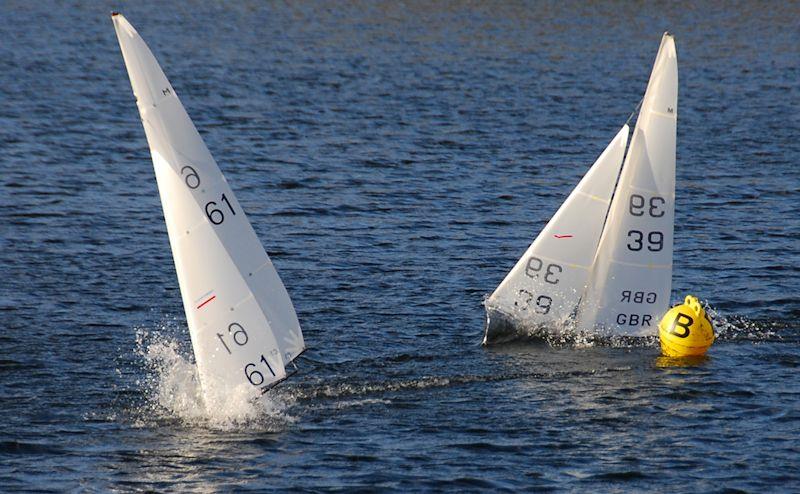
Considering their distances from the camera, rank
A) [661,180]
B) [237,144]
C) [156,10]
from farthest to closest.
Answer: [156,10], [237,144], [661,180]

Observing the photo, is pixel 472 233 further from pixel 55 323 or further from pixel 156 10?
pixel 156 10

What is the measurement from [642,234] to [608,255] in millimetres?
750

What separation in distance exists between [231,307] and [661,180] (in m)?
8.85

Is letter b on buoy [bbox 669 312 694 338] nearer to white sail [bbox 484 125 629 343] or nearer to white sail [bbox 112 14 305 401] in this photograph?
white sail [bbox 484 125 629 343]

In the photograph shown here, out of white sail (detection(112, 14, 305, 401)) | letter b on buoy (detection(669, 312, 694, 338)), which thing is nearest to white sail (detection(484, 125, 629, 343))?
letter b on buoy (detection(669, 312, 694, 338))

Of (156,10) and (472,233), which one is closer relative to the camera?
(472,233)

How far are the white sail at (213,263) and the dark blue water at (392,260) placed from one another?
3.48ft

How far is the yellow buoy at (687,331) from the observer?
2369 centimetres

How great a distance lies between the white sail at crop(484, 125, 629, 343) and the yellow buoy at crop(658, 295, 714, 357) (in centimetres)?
192

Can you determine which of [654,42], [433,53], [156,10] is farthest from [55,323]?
[156,10]

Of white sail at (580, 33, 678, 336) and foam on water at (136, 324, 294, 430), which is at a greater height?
white sail at (580, 33, 678, 336)

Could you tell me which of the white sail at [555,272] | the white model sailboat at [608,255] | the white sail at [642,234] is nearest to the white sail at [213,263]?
the white sail at [555,272]

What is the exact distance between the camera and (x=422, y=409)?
70.4 feet

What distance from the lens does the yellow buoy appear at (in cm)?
2369
